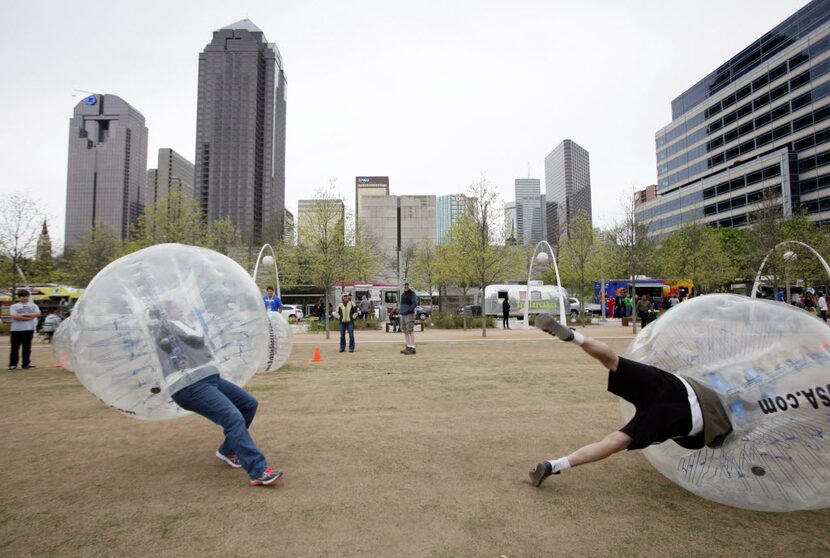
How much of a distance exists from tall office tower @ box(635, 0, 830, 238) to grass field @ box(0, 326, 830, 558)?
50.1m

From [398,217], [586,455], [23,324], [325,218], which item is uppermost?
[398,217]

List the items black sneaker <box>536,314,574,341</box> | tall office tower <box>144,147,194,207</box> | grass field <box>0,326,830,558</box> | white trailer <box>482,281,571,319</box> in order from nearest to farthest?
grass field <box>0,326,830,558</box>, black sneaker <box>536,314,574,341</box>, white trailer <box>482,281,571,319</box>, tall office tower <box>144,147,194,207</box>

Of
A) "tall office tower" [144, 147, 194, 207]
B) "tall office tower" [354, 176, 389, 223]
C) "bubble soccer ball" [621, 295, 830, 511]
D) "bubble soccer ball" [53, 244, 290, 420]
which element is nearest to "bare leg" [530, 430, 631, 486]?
"bubble soccer ball" [621, 295, 830, 511]

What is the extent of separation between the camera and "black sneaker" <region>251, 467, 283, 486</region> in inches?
146

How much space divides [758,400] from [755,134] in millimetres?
83206

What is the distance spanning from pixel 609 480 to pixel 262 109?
133176 millimetres

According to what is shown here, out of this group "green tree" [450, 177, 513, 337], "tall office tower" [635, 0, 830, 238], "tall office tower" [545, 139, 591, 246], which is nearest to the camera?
"green tree" [450, 177, 513, 337]

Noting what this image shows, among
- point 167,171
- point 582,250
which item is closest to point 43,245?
point 582,250

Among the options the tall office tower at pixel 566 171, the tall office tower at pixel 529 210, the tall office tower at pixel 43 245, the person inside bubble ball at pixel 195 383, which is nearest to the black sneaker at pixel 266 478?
the person inside bubble ball at pixel 195 383

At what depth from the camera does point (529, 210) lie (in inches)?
4621

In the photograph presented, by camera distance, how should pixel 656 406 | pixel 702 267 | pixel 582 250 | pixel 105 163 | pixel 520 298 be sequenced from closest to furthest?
pixel 656 406 < pixel 582 250 < pixel 520 298 < pixel 702 267 < pixel 105 163

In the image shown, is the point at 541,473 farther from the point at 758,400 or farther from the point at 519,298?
the point at 519,298

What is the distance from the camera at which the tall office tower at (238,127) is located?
109m

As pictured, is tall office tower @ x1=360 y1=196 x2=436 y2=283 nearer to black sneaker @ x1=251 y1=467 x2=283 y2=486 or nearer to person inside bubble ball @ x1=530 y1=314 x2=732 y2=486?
black sneaker @ x1=251 y1=467 x2=283 y2=486
